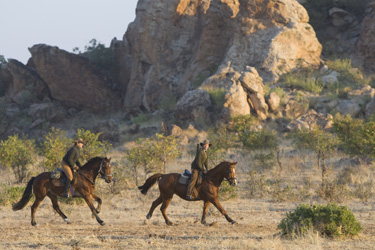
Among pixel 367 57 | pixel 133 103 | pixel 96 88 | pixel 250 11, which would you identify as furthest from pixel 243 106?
pixel 96 88

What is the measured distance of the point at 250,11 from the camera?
1702 inches

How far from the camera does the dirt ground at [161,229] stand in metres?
10.7

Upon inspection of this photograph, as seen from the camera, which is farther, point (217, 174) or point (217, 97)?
point (217, 97)

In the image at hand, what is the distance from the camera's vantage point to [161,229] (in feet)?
42.9

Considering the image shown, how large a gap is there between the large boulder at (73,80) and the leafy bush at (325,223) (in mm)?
45589

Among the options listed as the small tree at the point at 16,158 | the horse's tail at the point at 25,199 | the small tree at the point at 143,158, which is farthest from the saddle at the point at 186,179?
the small tree at the point at 16,158

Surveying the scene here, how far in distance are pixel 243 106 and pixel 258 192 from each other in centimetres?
1621

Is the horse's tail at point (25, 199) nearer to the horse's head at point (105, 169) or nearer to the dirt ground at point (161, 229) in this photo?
the dirt ground at point (161, 229)

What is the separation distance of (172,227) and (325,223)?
13.3 ft

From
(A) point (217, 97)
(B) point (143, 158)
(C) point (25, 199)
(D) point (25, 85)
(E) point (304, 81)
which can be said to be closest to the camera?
(C) point (25, 199)

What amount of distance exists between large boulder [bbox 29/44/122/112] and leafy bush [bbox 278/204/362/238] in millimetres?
45589

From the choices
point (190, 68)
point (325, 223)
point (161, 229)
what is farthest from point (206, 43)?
point (325, 223)

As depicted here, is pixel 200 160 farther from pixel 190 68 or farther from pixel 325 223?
pixel 190 68

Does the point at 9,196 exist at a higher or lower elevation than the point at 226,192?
lower
